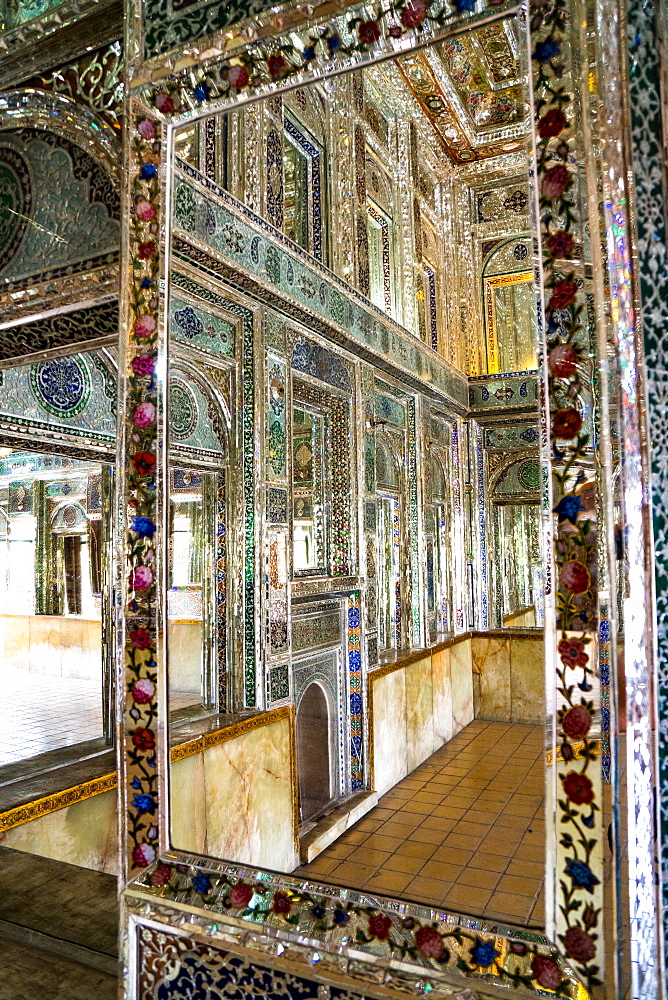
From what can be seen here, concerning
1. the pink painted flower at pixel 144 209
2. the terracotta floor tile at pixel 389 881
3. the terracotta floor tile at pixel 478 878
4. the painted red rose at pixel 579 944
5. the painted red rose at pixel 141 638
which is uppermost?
the pink painted flower at pixel 144 209

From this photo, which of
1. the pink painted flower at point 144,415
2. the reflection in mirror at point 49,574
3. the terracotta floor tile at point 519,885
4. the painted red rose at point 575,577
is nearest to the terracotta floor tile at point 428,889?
the terracotta floor tile at point 519,885

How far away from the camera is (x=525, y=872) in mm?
3510

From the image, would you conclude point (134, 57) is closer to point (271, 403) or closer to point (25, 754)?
point (271, 403)

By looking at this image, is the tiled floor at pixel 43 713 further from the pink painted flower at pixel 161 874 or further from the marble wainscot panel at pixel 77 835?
the pink painted flower at pixel 161 874

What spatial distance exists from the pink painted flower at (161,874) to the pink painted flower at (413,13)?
2134mm

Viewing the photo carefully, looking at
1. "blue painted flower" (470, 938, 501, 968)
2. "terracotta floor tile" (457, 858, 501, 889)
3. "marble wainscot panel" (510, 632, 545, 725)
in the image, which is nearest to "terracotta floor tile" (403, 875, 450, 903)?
"terracotta floor tile" (457, 858, 501, 889)

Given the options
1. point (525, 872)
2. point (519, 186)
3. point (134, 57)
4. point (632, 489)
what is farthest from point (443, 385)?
point (632, 489)

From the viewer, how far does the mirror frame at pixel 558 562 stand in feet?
4.04

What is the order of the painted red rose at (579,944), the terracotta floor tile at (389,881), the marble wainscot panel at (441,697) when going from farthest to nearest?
the marble wainscot panel at (441,697), the terracotta floor tile at (389,881), the painted red rose at (579,944)

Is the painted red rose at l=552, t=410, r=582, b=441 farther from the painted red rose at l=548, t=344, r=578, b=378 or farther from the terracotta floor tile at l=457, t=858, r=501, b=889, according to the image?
the terracotta floor tile at l=457, t=858, r=501, b=889

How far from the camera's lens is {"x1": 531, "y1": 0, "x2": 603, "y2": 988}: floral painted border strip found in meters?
1.24

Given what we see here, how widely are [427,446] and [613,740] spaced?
228 inches

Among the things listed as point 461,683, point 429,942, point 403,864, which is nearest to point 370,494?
point 461,683

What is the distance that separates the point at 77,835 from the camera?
3.65 meters
